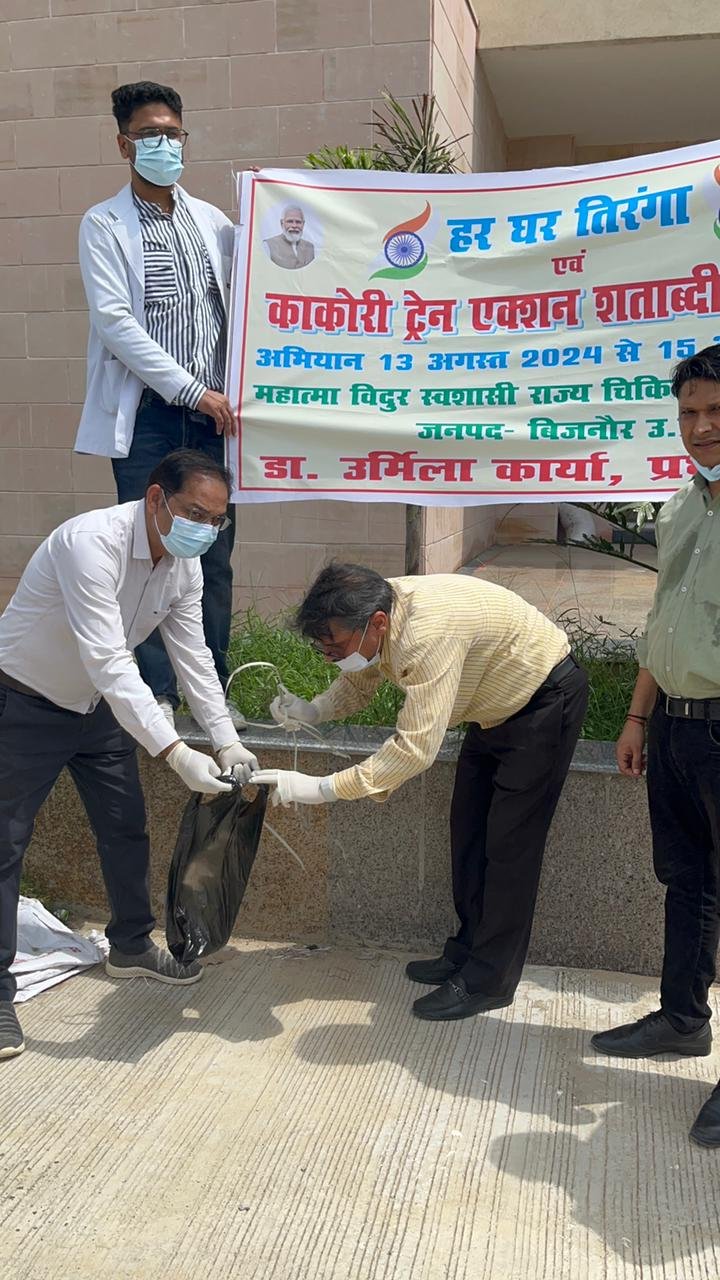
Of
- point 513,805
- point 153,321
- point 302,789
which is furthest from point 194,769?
point 153,321

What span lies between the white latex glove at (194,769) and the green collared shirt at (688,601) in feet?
3.94

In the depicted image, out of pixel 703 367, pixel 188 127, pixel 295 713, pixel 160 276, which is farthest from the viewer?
pixel 188 127

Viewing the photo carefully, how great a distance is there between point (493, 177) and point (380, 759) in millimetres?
→ 2245

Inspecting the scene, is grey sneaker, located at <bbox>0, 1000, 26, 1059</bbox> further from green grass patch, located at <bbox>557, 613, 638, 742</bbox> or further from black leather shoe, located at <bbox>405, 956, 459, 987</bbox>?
green grass patch, located at <bbox>557, 613, 638, 742</bbox>

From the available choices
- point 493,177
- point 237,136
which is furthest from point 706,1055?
point 237,136

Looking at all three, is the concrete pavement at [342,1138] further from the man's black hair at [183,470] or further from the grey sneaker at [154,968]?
the man's black hair at [183,470]

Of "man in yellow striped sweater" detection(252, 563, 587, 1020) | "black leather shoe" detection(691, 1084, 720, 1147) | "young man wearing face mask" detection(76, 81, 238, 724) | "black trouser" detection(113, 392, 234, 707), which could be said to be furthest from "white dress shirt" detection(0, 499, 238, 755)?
"black leather shoe" detection(691, 1084, 720, 1147)

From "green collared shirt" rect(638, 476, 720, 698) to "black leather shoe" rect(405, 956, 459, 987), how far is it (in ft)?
3.97

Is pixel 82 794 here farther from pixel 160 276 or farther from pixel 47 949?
pixel 160 276

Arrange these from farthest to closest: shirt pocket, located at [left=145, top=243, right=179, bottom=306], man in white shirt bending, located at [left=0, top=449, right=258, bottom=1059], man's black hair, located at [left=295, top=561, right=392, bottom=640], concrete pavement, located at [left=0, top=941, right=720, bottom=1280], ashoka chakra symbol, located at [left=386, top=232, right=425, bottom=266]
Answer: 1. ashoka chakra symbol, located at [left=386, top=232, right=425, bottom=266]
2. shirt pocket, located at [left=145, top=243, right=179, bottom=306]
3. man in white shirt bending, located at [left=0, top=449, right=258, bottom=1059]
4. man's black hair, located at [left=295, top=561, right=392, bottom=640]
5. concrete pavement, located at [left=0, top=941, right=720, bottom=1280]

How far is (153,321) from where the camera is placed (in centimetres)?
376

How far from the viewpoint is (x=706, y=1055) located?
3029 millimetres

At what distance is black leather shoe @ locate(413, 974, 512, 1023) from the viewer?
3225 mm

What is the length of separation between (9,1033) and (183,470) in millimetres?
1622
